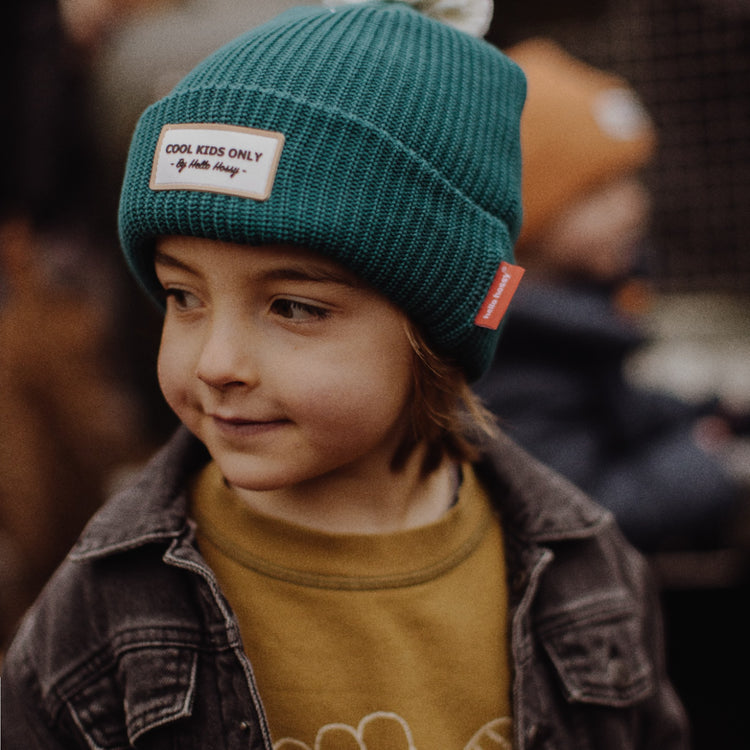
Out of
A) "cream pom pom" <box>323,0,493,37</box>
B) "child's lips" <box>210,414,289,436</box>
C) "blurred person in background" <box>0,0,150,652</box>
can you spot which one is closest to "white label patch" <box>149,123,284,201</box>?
"child's lips" <box>210,414,289,436</box>

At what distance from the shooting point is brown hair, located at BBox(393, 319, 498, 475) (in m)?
1.13

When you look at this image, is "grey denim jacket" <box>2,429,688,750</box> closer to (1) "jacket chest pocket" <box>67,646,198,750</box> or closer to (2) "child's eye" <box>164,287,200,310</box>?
(1) "jacket chest pocket" <box>67,646,198,750</box>

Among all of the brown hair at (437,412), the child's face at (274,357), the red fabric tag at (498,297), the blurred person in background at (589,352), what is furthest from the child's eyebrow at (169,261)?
the blurred person in background at (589,352)

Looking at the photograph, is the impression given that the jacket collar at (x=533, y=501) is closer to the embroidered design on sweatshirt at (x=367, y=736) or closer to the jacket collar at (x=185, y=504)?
the jacket collar at (x=185, y=504)

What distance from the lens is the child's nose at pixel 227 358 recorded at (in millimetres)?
950

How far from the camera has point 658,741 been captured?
1.35m

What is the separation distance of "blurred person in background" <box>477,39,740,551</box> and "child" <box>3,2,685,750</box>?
894mm

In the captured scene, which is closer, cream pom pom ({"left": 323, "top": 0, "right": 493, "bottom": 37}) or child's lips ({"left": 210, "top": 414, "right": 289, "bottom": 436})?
child's lips ({"left": 210, "top": 414, "right": 289, "bottom": 436})

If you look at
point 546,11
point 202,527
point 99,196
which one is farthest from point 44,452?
point 546,11

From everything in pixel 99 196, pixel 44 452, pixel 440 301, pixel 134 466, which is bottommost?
pixel 134 466

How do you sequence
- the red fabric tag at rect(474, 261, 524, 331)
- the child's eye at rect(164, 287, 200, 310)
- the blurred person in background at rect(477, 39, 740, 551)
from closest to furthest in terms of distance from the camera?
1. the child's eye at rect(164, 287, 200, 310)
2. the red fabric tag at rect(474, 261, 524, 331)
3. the blurred person in background at rect(477, 39, 740, 551)

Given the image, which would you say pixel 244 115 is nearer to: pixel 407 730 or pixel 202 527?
pixel 202 527

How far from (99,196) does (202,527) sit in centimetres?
169

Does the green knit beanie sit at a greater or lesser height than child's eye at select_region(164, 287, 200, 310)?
greater
